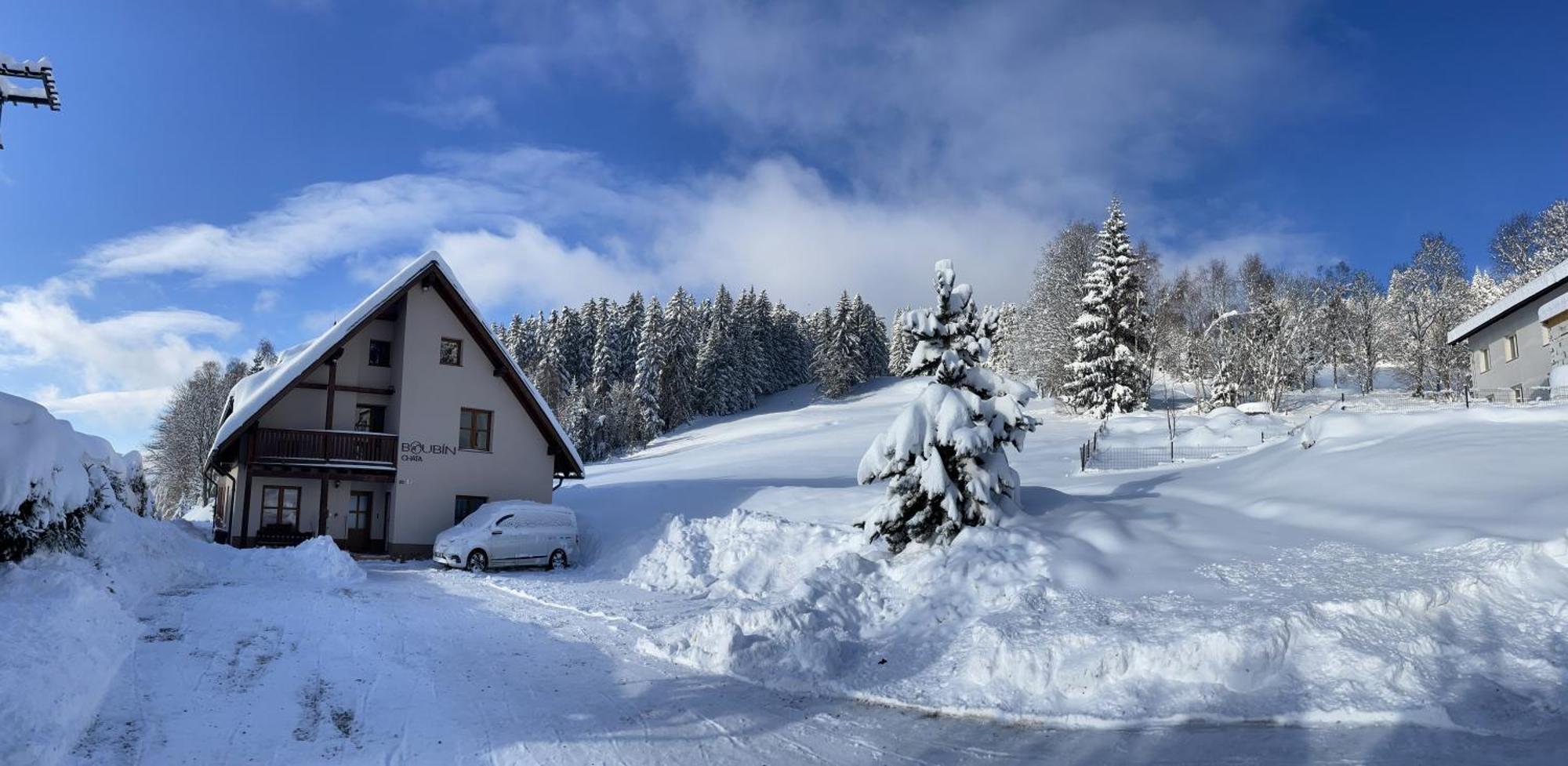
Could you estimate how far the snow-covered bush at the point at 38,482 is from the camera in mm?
9336

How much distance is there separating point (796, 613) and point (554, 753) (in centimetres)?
475

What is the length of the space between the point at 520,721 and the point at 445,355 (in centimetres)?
2100

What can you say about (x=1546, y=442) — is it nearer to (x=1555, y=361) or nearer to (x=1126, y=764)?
(x=1126, y=764)

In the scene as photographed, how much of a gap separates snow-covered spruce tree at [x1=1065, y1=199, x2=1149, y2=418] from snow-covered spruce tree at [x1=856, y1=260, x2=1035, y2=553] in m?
37.1

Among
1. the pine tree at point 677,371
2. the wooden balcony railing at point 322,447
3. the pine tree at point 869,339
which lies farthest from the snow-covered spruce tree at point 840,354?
the wooden balcony railing at point 322,447

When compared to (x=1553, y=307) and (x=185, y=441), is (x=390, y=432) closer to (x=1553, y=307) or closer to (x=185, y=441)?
(x=1553, y=307)

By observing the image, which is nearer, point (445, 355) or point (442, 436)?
point (442, 436)

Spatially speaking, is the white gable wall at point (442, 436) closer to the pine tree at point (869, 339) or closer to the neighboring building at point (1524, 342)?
the neighboring building at point (1524, 342)

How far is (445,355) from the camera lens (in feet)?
89.2

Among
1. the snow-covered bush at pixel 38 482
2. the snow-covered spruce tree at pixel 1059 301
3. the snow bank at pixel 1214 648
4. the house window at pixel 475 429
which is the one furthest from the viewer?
the snow-covered spruce tree at pixel 1059 301

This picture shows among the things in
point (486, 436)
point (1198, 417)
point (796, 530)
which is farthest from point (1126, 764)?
point (1198, 417)

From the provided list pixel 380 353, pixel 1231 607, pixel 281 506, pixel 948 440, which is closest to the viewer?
pixel 1231 607

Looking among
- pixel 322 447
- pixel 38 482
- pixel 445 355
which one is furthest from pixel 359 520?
pixel 38 482

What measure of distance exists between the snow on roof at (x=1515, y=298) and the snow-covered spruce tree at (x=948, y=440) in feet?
84.0
